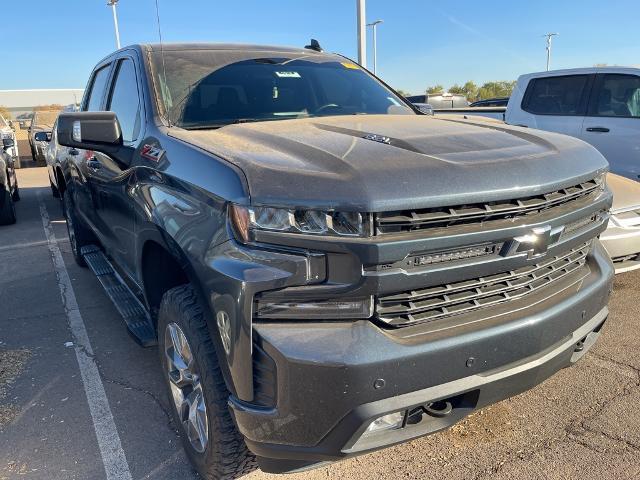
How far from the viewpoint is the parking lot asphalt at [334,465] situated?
2.56 meters

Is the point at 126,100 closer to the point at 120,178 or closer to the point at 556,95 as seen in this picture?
the point at 120,178

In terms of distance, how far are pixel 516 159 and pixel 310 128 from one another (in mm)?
1020

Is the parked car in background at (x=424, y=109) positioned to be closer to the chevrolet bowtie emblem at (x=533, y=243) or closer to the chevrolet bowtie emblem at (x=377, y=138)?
the chevrolet bowtie emblem at (x=377, y=138)

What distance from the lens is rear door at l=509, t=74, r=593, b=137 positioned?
747 centimetres

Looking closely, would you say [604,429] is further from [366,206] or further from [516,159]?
[366,206]

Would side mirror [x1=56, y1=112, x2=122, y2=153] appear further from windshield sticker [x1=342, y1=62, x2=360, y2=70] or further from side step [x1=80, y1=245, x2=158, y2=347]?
windshield sticker [x1=342, y1=62, x2=360, y2=70]

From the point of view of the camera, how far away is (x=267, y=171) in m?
1.94

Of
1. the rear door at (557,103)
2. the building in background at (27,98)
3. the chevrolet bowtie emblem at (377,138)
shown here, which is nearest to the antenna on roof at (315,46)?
the chevrolet bowtie emblem at (377,138)

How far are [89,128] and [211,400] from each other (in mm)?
1656

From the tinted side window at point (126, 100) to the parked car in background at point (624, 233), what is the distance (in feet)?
10.9

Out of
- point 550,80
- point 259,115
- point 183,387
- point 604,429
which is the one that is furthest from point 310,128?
point 550,80

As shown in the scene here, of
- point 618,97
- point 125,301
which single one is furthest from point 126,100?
point 618,97

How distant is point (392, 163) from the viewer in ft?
6.59

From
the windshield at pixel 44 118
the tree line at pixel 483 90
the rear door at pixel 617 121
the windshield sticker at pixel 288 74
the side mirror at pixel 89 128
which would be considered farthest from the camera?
the tree line at pixel 483 90
